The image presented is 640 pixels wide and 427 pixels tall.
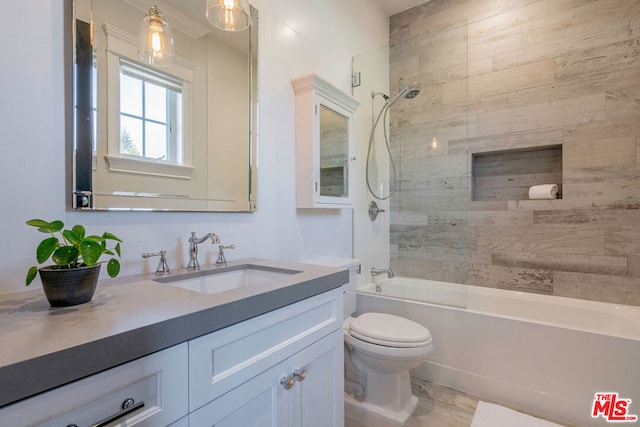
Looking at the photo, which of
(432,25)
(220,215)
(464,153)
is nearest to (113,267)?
(220,215)

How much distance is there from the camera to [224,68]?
1.44 m

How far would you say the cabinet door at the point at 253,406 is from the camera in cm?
72

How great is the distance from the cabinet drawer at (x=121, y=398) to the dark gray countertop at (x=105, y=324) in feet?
0.06

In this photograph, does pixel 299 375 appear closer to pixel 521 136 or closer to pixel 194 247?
pixel 194 247

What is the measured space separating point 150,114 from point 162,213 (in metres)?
0.37

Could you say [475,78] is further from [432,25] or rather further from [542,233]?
[542,233]

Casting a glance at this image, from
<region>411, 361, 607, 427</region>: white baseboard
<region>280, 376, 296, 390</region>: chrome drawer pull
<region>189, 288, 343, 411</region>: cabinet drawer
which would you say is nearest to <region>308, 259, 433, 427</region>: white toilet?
<region>411, 361, 607, 427</region>: white baseboard

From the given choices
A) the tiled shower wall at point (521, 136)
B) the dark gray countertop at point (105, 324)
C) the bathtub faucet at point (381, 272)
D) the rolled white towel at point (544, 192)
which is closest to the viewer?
the dark gray countertop at point (105, 324)

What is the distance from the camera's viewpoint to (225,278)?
1275 mm

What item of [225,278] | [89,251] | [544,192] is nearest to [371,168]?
[544,192]

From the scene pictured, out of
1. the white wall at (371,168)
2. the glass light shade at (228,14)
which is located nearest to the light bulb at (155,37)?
the glass light shade at (228,14)

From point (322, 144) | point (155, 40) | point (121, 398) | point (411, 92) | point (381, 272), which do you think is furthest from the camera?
point (411, 92)

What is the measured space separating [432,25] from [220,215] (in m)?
2.64

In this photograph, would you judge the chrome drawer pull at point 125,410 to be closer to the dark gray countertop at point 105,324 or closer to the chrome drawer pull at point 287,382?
the dark gray countertop at point 105,324
